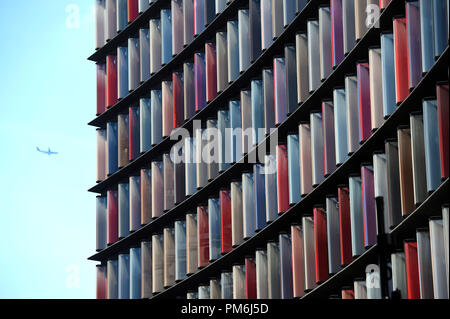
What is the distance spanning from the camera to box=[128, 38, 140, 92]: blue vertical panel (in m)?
60.0

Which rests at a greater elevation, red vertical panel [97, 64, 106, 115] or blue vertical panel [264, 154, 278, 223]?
red vertical panel [97, 64, 106, 115]

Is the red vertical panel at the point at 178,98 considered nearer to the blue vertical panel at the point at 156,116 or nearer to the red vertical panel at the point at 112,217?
the blue vertical panel at the point at 156,116

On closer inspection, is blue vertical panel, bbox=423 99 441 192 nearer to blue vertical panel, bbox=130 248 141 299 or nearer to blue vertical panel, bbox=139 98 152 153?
blue vertical panel, bbox=139 98 152 153

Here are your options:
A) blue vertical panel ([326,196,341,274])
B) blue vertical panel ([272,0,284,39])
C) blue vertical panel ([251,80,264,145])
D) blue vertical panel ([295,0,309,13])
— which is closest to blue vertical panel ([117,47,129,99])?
blue vertical panel ([251,80,264,145])

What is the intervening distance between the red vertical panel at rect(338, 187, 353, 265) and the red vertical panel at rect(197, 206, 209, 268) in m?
11.9

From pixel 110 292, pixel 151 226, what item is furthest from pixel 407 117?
pixel 110 292

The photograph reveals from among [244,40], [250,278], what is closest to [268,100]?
[244,40]

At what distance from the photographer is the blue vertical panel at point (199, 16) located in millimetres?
55406

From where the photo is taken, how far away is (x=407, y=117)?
3809 cm

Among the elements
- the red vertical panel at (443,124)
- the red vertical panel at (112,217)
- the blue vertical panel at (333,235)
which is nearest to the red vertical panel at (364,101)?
the blue vertical panel at (333,235)

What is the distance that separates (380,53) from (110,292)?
2345 cm

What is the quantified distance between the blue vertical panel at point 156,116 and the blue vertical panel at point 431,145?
23.3 m

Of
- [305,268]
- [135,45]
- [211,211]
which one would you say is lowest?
[305,268]
